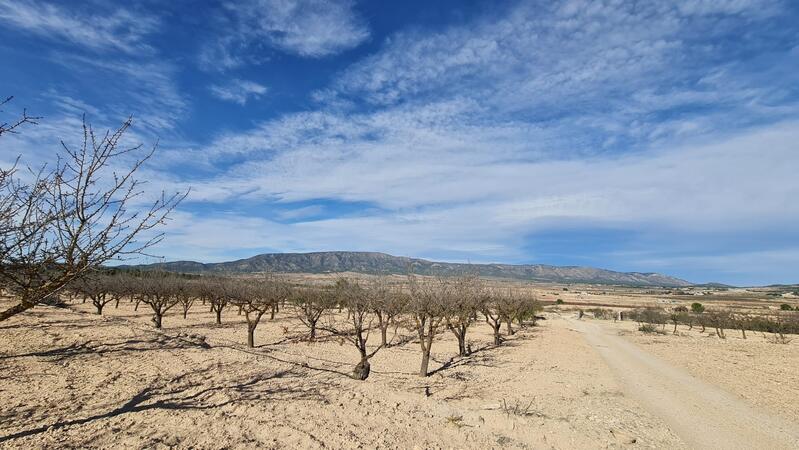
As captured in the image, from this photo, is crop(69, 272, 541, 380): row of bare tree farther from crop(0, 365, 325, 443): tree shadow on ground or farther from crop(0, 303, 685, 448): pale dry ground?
crop(0, 365, 325, 443): tree shadow on ground

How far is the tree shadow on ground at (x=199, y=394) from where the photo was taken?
7.78m

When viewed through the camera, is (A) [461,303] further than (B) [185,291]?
No

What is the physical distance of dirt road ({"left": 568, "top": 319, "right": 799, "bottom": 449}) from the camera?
998cm

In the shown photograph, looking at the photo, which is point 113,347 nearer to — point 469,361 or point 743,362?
point 469,361

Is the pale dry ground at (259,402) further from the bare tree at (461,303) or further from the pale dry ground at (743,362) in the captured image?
the pale dry ground at (743,362)

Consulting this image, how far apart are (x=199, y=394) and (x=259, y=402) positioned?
147cm

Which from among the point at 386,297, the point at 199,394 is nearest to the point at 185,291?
the point at 386,297

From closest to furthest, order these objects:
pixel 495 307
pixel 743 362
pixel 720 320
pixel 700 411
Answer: pixel 700 411 < pixel 743 362 < pixel 495 307 < pixel 720 320

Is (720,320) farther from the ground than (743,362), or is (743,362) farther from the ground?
(720,320)

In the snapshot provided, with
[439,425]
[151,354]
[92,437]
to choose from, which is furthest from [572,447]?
[151,354]

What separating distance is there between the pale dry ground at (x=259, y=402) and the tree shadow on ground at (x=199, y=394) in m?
0.03

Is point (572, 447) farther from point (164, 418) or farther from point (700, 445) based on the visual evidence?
point (164, 418)

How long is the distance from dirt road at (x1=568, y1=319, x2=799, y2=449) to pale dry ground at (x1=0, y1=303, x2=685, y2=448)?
0.74 metres

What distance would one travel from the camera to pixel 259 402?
910 cm
